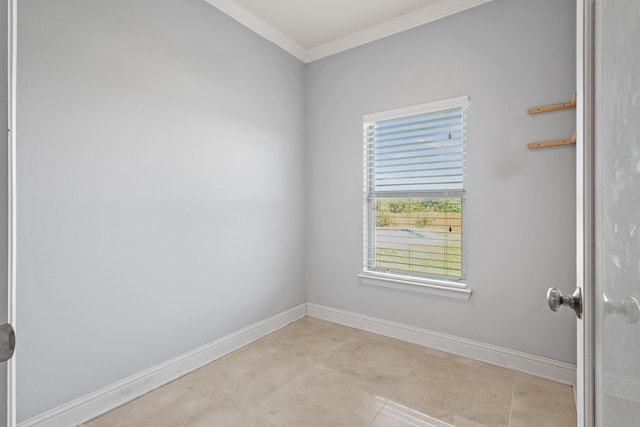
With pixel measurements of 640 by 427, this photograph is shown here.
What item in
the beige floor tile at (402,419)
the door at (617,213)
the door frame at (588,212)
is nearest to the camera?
the door at (617,213)

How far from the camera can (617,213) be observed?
1.35 feet

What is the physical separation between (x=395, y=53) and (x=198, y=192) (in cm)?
206

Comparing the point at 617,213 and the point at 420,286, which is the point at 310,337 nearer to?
the point at 420,286

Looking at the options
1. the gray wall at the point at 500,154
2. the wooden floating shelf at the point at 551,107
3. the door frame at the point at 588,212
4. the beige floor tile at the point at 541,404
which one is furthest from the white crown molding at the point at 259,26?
the beige floor tile at the point at 541,404

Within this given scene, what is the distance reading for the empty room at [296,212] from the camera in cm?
165

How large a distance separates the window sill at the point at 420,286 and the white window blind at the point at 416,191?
0.06 metres

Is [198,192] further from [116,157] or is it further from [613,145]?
[613,145]

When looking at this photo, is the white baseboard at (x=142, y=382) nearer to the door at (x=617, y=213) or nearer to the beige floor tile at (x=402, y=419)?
the beige floor tile at (x=402, y=419)

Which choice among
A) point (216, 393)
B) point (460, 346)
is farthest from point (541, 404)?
point (216, 393)

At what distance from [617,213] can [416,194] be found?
2363mm

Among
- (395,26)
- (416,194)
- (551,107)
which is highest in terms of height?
(395,26)

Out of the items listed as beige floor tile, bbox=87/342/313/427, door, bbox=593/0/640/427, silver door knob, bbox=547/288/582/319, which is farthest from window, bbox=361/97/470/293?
door, bbox=593/0/640/427

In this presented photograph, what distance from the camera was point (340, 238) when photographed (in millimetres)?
3139

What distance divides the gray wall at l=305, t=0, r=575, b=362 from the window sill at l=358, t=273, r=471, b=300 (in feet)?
0.18
